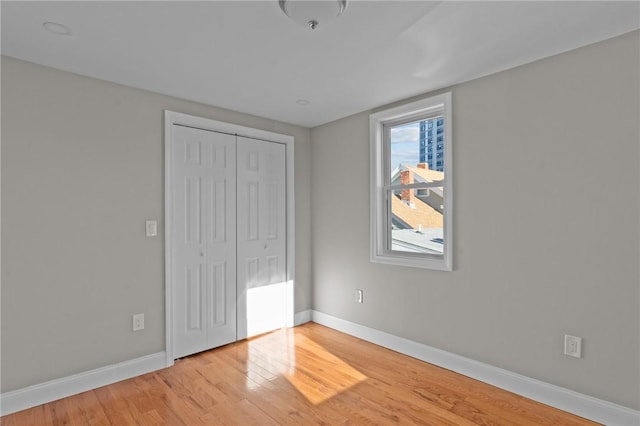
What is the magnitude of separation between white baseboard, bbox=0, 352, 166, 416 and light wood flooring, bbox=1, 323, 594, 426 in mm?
52

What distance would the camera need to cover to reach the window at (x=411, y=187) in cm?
294

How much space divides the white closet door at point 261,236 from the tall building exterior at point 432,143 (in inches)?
61.4

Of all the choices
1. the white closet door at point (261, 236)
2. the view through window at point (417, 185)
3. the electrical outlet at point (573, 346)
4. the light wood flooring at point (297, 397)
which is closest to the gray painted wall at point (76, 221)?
the light wood flooring at point (297, 397)

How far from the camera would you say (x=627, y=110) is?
2.07m

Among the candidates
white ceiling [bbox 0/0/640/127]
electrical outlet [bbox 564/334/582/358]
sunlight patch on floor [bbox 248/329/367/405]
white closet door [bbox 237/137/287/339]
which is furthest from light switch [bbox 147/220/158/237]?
electrical outlet [bbox 564/334/582/358]

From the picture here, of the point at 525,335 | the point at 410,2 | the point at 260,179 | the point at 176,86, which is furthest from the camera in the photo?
the point at 260,179

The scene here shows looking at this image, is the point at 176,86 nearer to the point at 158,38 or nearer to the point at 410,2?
the point at 158,38

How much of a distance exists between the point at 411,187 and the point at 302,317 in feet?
6.61

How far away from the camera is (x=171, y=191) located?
304cm

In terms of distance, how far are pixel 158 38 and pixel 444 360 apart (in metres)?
3.17

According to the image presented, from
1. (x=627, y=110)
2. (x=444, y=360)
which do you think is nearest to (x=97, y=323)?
(x=444, y=360)

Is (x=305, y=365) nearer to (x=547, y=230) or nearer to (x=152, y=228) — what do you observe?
(x=152, y=228)

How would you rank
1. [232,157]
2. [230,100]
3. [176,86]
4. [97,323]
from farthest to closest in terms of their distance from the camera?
[232,157] < [230,100] < [176,86] < [97,323]

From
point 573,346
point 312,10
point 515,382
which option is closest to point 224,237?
point 312,10
